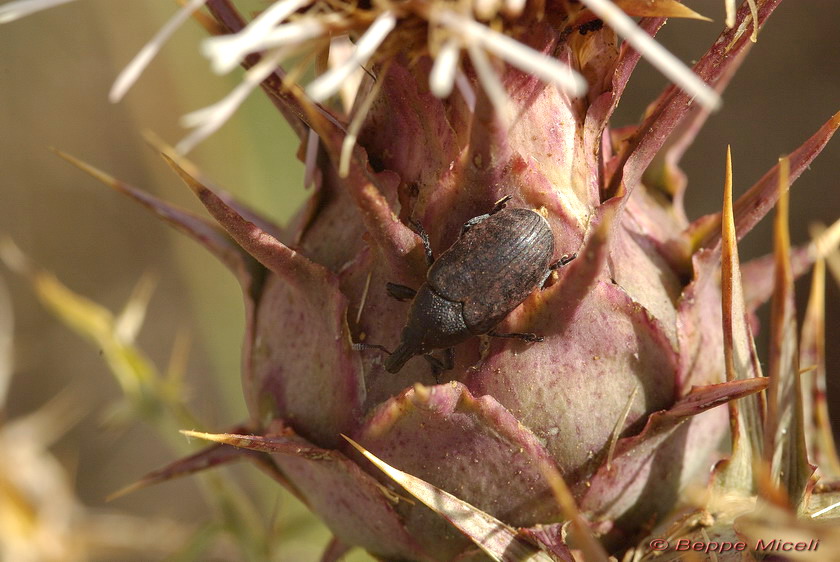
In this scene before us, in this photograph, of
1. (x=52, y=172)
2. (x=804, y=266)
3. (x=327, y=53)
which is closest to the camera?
(x=327, y=53)

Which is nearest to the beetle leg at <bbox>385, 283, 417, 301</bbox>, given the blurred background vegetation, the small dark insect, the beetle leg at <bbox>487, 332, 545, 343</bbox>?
the small dark insect

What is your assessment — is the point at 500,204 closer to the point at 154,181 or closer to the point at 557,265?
the point at 557,265

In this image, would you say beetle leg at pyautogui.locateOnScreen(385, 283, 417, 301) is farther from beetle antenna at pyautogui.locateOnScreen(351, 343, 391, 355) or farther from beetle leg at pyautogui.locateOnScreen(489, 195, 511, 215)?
beetle leg at pyautogui.locateOnScreen(489, 195, 511, 215)

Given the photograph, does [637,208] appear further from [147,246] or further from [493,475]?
[147,246]

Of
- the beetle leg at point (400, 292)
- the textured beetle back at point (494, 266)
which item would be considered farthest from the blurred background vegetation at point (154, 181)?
the textured beetle back at point (494, 266)

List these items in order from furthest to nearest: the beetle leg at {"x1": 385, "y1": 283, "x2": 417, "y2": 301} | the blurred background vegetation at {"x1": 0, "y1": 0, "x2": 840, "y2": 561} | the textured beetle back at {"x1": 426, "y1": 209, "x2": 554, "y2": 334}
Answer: the blurred background vegetation at {"x1": 0, "y1": 0, "x2": 840, "y2": 561} → the beetle leg at {"x1": 385, "y1": 283, "x2": 417, "y2": 301} → the textured beetle back at {"x1": 426, "y1": 209, "x2": 554, "y2": 334}

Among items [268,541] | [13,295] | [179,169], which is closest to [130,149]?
[13,295]
